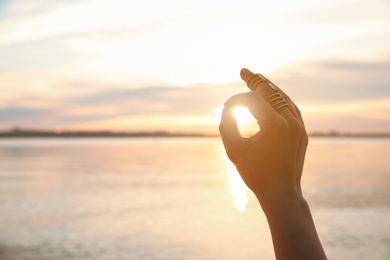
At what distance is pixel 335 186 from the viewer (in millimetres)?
36438

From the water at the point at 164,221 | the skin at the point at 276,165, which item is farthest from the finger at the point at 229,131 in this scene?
the water at the point at 164,221

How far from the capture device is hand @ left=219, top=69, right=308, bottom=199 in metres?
1.43

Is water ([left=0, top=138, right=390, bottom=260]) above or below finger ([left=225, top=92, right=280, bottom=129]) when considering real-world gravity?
above

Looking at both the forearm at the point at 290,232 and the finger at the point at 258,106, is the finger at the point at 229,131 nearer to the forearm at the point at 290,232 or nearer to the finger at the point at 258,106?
the finger at the point at 258,106

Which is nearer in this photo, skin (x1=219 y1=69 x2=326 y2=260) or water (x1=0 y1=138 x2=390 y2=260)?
skin (x1=219 y1=69 x2=326 y2=260)

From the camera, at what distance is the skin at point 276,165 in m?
1.41

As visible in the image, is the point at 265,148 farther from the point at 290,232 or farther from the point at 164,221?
the point at 164,221

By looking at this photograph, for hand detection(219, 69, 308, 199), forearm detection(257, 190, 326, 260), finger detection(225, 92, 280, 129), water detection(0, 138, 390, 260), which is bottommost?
forearm detection(257, 190, 326, 260)

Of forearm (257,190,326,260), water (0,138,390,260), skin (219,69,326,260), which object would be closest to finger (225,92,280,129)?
skin (219,69,326,260)

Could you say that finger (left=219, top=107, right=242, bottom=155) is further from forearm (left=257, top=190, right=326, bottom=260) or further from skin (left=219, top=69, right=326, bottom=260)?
forearm (left=257, top=190, right=326, bottom=260)

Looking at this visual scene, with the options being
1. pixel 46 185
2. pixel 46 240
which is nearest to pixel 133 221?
pixel 46 240

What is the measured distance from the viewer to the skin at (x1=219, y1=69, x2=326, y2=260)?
1.41m

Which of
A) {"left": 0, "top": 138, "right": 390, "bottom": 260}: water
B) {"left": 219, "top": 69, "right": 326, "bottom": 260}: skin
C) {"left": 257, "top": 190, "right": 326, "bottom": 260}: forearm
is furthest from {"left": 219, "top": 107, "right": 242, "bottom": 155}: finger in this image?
{"left": 0, "top": 138, "right": 390, "bottom": 260}: water

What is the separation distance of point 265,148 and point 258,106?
0.34 ft
